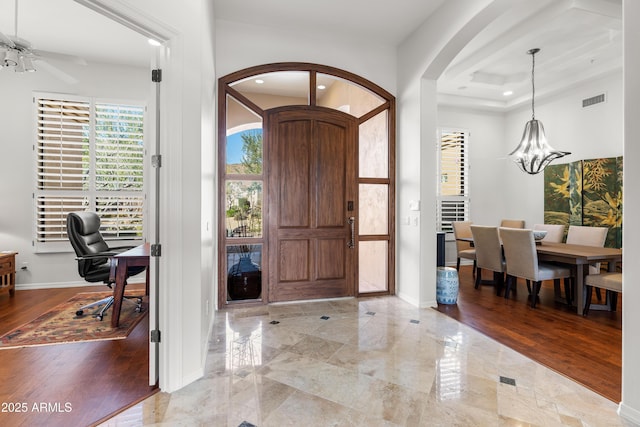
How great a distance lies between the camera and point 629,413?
192 centimetres

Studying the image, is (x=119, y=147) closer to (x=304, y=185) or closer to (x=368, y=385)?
(x=304, y=185)

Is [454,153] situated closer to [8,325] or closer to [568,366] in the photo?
[568,366]

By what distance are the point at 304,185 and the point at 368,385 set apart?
2591 millimetres

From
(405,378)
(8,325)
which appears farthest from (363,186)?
(8,325)

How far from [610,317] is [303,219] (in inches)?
148

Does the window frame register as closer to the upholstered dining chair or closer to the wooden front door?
the upholstered dining chair

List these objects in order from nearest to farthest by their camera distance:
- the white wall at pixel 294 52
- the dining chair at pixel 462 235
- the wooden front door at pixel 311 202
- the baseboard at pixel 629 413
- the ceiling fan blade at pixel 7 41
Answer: the baseboard at pixel 629 413
the ceiling fan blade at pixel 7 41
the white wall at pixel 294 52
the wooden front door at pixel 311 202
the dining chair at pixel 462 235

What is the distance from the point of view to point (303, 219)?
4.28 meters

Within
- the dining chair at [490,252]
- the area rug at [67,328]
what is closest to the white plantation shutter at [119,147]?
the area rug at [67,328]

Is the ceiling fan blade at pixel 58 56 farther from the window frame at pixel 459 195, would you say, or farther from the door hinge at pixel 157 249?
the window frame at pixel 459 195

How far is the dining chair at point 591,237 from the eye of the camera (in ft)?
15.1

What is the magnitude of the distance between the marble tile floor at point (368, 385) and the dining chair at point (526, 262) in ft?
4.89

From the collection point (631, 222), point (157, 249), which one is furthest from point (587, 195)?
point (157, 249)

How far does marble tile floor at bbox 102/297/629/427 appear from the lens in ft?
6.36
